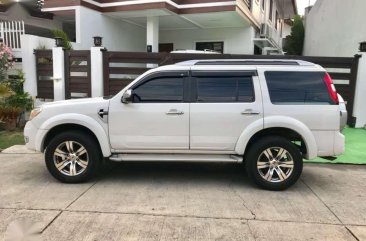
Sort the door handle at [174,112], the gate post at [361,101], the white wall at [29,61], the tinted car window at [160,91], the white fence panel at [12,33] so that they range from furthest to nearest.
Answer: the white fence panel at [12,33] → the white wall at [29,61] → the gate post at [361,101] → the tinted car window at [160,91] → the door handle at [174,112]

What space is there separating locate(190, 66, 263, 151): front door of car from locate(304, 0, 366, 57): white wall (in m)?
7.76

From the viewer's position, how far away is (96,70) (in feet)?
33.8

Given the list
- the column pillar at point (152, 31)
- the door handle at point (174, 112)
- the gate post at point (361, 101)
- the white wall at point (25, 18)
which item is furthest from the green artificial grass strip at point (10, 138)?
the gate post at point (361, 101)

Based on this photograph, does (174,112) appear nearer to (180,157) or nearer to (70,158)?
(180,157)

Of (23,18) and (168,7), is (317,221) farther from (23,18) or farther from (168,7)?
(23,18)

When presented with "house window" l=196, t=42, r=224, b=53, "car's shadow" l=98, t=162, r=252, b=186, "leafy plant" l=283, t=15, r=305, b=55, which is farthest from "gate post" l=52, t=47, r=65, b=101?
"leafy plant" l=283, t=15, r=305, b=55

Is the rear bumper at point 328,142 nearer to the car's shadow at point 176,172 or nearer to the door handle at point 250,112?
the door handle at point 250,112

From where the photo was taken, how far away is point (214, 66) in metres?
5.52

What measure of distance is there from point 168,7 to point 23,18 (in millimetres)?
7097

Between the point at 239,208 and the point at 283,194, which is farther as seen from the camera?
the point at 283,194

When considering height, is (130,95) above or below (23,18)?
below

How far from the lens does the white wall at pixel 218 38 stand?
16781 mm

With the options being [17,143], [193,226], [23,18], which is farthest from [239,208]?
[23,18]

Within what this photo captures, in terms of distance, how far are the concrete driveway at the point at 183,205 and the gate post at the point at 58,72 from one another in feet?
14.9
